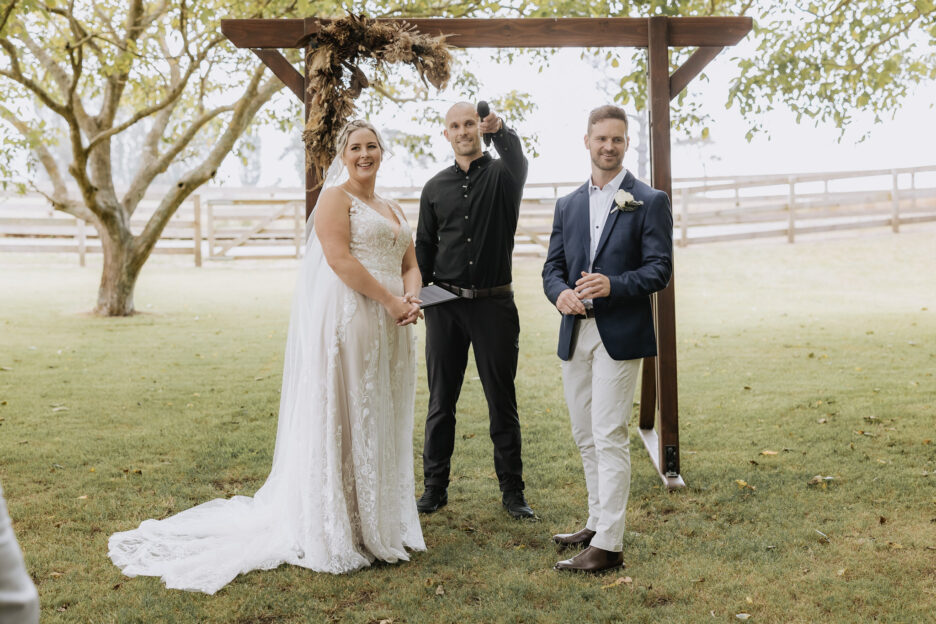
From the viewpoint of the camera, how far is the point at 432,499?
4.97 meters

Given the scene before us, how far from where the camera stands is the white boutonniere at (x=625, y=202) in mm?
3918

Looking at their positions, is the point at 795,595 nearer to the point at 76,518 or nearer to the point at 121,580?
the point at 121,580

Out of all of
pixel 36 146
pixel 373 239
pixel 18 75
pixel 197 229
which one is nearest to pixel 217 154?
pixel 36 146

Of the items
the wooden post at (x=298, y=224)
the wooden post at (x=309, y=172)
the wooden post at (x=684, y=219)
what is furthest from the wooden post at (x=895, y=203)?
the wooden post at (x=309, y=172)

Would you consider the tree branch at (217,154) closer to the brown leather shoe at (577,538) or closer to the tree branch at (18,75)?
the tree branch at (18,75)

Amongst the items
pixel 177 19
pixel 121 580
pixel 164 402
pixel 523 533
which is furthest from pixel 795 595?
pixel 177 19

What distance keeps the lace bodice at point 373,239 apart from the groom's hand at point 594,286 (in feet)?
3.13

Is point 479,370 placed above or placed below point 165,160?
below

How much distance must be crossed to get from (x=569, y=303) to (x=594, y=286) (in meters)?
0.16

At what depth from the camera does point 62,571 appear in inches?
158

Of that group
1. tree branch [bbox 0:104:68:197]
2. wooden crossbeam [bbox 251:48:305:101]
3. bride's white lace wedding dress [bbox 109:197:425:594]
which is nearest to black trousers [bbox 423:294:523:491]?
bride's white lace wedding dress [bbox 109:197:425:594]

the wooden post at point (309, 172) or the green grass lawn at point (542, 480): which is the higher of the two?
the wooden post at point (309, 172)

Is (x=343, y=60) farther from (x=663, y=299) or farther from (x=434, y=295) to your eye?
(x=663, y=299)

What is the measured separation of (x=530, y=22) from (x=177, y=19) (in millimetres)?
7547
